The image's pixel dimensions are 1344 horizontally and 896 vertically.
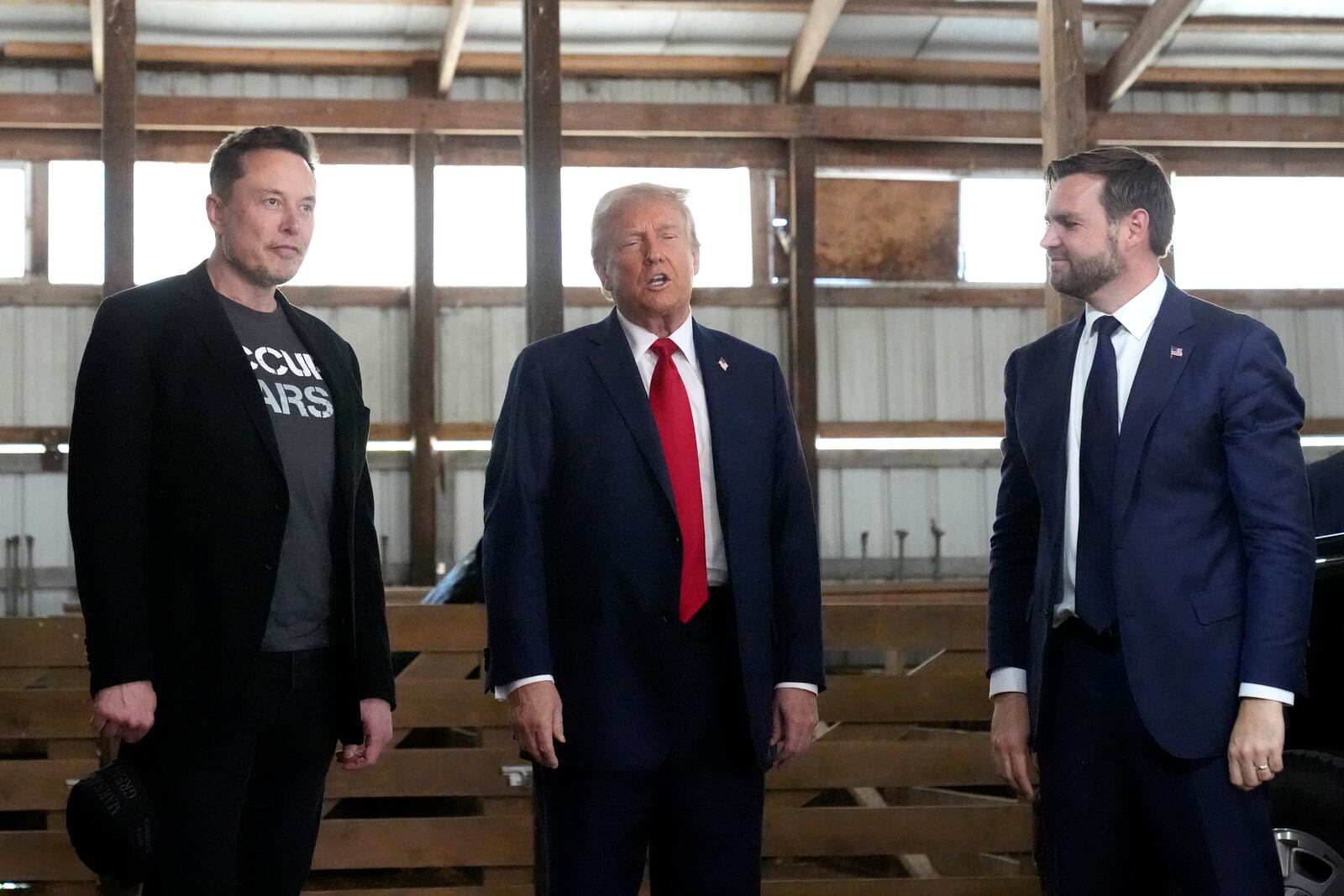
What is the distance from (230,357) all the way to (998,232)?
8.79 m

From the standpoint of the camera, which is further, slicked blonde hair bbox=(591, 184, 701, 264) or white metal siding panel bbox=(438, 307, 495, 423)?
white metal siding panel bbox=(438, 307, 495, 423)

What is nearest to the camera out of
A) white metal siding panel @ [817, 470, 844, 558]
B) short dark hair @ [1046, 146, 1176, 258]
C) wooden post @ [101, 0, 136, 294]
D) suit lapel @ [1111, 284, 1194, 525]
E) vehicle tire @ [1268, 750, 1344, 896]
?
suit lapel @ [1111, 284, 1194, 525]

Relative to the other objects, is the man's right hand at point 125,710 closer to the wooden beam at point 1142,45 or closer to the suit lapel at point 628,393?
the suit lapel at point 628,393

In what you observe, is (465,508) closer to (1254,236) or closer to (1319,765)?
(1254,236)

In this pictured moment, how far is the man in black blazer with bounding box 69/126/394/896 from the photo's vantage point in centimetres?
193

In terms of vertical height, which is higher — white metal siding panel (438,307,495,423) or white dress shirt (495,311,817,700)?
white metal siding panel (438,307,495,423)

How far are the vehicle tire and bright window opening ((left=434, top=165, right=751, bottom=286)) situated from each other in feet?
24.3

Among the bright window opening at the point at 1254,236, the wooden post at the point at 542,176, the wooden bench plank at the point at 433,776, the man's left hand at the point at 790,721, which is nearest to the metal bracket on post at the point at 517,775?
the wooden bench plank at the point at 433,776

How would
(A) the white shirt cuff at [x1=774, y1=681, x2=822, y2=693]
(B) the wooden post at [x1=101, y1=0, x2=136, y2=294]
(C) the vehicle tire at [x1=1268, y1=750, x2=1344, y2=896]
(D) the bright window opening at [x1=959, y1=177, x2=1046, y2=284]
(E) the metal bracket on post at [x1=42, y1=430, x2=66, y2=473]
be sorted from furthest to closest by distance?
(D) the bright window opening at [x1=959, y1=177, x2=1046, y2=284]
(E) the metal bracket on post at [x1=42, y1=430, x2=66, y2=473]
(B) the wooden post at [x1=101, y1=0, x2=136, y2=294]
(C) the vehicle tire at [x1=1268, y1=750, x2=1344, y2=896]
(A) the white shirt cuff at [x1=774, y1=681, x2=822, y2=693]

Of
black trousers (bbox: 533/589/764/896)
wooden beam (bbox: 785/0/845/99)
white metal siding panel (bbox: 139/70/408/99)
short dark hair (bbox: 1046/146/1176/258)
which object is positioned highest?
wooden beam (bbox: 785/0/845/99)

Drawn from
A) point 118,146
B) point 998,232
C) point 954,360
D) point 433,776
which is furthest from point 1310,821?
point 998,232

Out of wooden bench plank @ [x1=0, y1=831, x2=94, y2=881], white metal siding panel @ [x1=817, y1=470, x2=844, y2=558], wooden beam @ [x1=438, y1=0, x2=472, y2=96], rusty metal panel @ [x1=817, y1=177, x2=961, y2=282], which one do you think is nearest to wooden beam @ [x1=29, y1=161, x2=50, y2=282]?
wooden beam @ [x1=438, y1=0, x2=472, y2=96]

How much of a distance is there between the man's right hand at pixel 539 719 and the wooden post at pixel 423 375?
738 centimetres

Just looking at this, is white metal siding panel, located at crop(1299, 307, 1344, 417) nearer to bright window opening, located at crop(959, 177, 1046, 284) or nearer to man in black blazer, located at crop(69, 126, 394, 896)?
bright window opening, located at crop(959, 177, 1046, 284)
